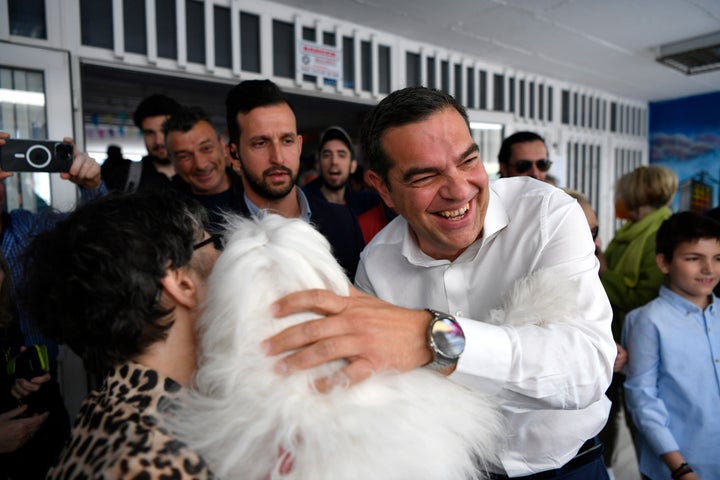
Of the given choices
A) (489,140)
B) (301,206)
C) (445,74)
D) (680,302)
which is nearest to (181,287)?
Result: (301,206)

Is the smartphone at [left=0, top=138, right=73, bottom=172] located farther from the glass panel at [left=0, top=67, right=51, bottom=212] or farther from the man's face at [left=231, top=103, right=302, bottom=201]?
the glass panel at [left=0, top=67, right=51, bottom=212]

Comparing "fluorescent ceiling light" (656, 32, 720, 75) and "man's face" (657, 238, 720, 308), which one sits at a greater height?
"fluorescent ceiling light" (656, 32, 720, 75)

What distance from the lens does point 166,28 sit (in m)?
3.25

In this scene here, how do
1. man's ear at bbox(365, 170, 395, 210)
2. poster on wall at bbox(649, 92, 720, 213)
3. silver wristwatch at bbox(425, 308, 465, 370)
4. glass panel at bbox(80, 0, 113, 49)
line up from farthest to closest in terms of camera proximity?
1. poster on wall at bbox(649, 92, 720, 213)
2. glass panel at bbox(80, 0, 113, 49)
3. man's ear at bbox(365, 170, 395, 210)
4. silver wristwatch at bbox(425, 308, 465, 370)

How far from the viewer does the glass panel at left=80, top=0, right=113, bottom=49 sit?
291cm

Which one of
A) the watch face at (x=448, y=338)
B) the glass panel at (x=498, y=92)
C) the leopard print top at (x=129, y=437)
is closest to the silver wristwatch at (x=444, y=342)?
the watch face at (x=448, y=338)

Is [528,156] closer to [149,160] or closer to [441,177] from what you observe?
[441,177]

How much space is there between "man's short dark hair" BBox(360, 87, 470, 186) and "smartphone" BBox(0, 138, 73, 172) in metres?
1.40

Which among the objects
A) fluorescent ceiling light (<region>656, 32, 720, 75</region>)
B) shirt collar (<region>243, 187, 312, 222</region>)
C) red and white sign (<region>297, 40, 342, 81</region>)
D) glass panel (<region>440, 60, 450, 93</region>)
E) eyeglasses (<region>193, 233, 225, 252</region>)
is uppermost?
fluorescent ceiling light (<region>656, 32, 720, 75</region>)

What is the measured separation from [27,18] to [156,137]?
98cm

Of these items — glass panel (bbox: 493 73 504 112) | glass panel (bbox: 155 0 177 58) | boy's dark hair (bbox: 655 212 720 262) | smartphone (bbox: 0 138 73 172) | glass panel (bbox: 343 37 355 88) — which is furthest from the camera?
glass panel (bbox: 493 73 504 112)

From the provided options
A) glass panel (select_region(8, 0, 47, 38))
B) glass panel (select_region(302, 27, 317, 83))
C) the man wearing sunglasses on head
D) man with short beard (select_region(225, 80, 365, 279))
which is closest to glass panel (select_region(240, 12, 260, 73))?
glass panel (select_region(302, 27, 317, 83))

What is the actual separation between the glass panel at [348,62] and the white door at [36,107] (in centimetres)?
221

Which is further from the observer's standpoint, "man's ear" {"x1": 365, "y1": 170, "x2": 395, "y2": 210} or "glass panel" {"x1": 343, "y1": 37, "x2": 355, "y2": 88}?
"glass panel" {"x1": 343, "y1": 37, "x2": 355, "y2": 88}
